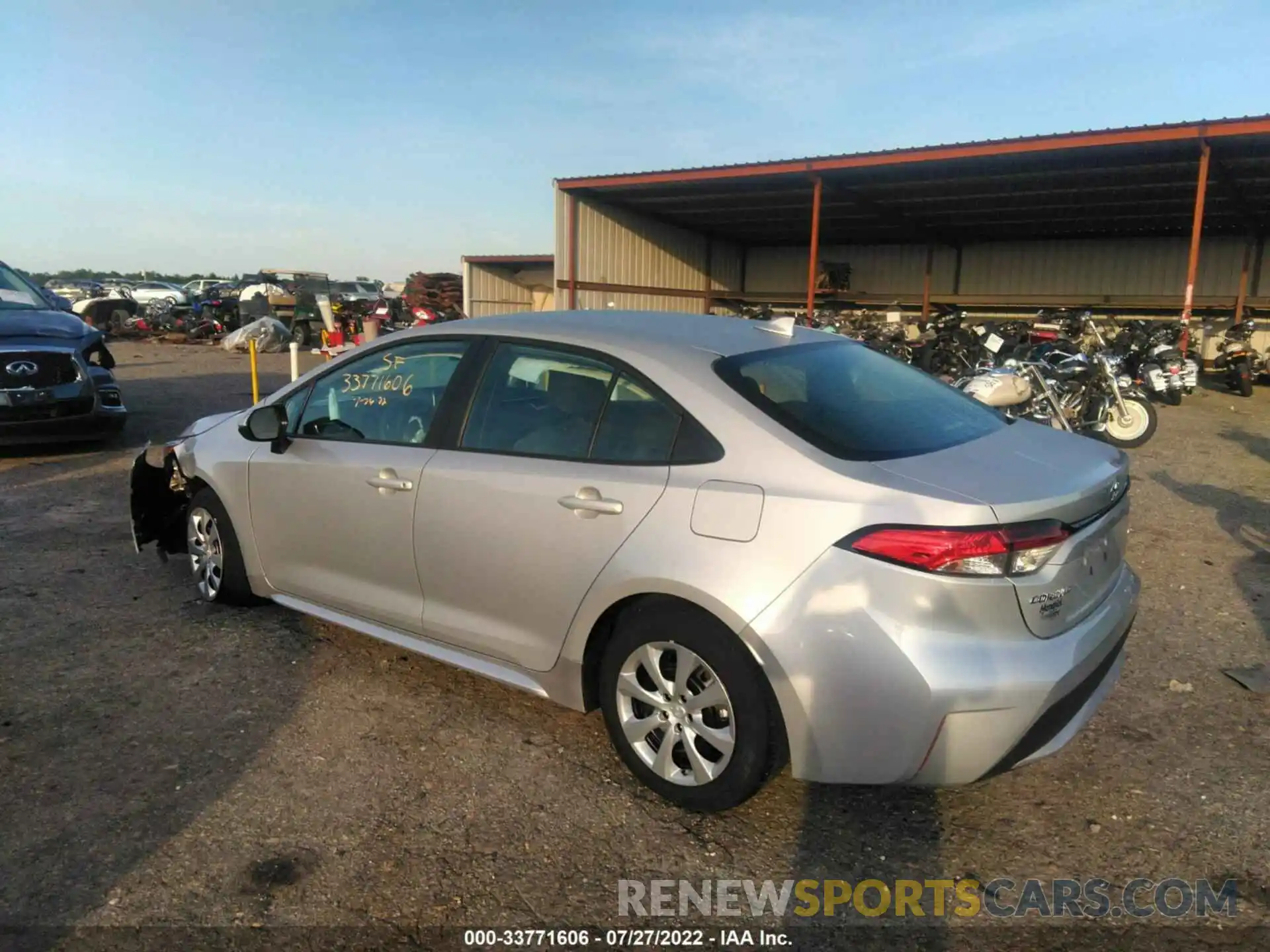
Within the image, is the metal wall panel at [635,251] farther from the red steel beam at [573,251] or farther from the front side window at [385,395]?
the front side window at [385,395]

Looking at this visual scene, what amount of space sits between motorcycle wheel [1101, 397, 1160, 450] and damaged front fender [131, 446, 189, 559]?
9.07 m

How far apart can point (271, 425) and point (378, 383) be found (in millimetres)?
519

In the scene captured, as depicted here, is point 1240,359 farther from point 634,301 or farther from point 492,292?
point 492,292

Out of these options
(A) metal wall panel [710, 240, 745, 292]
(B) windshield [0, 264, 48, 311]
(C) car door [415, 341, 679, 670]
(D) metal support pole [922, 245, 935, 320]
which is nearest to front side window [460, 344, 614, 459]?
(C) car door [415, 341, 679, 670]

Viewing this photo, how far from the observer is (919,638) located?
7.86 feet

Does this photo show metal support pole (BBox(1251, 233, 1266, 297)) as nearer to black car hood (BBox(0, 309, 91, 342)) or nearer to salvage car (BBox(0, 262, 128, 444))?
salvage car (BBox(0, 262, 128, 444))

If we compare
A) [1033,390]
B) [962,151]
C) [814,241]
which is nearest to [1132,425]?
[1033,390]

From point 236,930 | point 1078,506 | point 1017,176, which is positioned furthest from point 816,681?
point 1017,176

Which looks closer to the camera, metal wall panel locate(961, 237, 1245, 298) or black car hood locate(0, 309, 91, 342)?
black car hood locate(0, 309, 91, 342)

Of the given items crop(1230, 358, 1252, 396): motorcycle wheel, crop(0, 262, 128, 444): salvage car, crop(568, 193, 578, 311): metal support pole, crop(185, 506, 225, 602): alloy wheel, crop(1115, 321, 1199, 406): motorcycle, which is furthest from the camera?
crop(568, 193, 578, 311): metal support pole

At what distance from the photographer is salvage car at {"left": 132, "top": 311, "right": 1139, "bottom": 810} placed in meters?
2.43

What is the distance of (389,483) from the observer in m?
3.47

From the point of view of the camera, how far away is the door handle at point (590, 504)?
2.87 metres

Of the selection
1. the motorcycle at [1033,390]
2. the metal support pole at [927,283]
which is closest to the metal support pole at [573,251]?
the metal support pole at [927,283]
